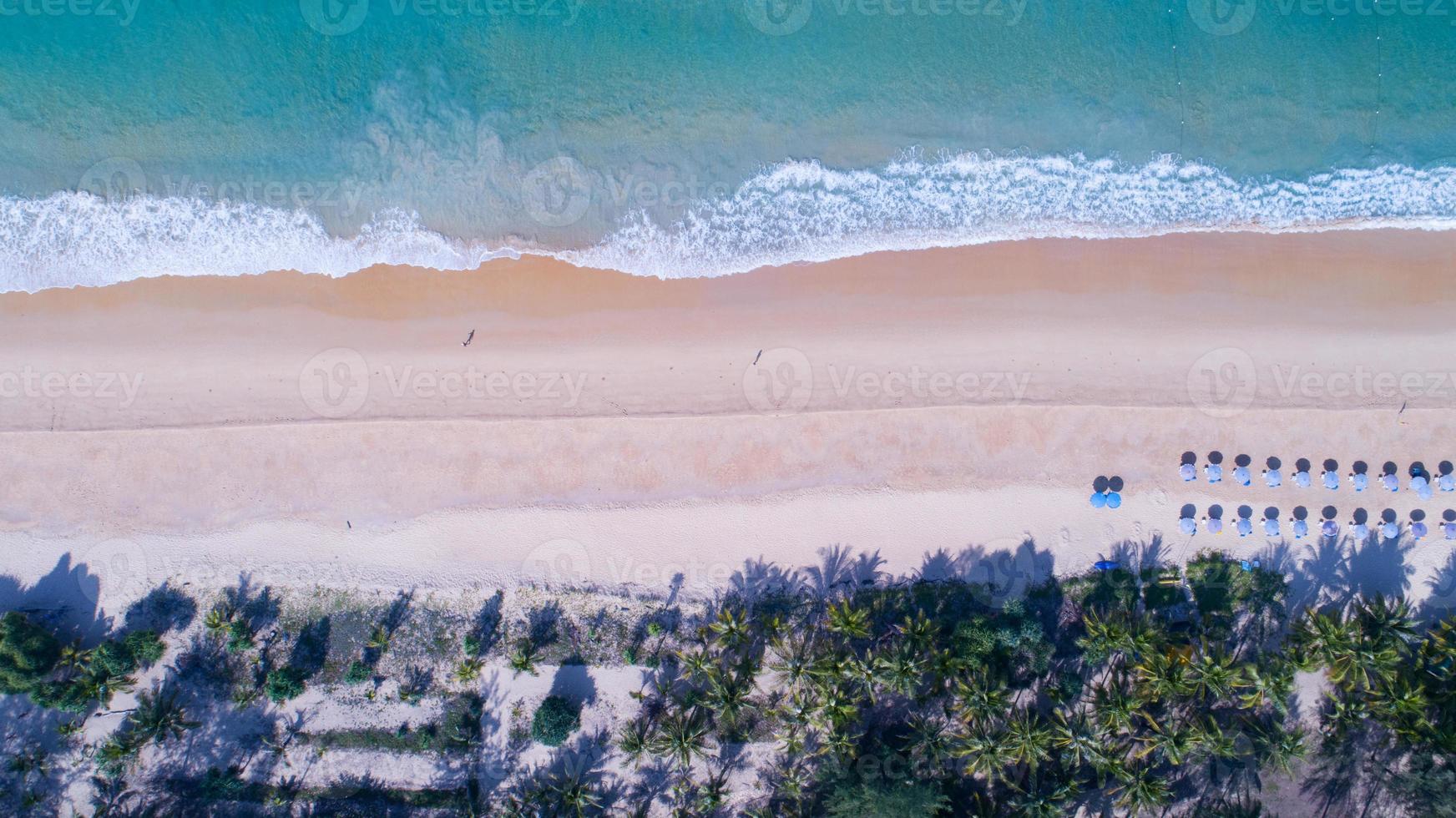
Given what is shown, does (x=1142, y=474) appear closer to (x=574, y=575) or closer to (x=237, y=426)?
(x=574, y=575)

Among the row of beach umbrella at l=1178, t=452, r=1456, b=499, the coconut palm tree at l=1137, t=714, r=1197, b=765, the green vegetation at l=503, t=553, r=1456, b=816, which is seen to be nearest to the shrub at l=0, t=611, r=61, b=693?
the green vegetation at l=503, t=553, r=1456, b=816

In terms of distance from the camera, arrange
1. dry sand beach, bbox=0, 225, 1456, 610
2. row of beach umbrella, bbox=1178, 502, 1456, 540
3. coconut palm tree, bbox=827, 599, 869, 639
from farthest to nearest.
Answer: dry sand beach, bbox=0, 225, 1456, 610, row of beach umbrella, bbox=1178, 502, 1456, 540, coconut palm tree, bbox=827, 599, 869, 639

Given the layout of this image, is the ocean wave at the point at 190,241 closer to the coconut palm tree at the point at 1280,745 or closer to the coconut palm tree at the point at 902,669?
the coconut palm tree at the point at 902,669

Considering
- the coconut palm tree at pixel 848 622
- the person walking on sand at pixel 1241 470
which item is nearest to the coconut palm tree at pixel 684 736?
the coconut palm tree at pixel 848 622

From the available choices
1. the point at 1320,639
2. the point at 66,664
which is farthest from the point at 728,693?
the point at 66,664

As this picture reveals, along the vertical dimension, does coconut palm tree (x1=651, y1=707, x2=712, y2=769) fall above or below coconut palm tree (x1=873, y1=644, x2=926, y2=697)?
below

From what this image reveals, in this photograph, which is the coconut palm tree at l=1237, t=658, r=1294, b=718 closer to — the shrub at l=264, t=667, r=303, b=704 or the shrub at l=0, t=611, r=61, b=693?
the shrub at l=264, t=667, r=303, b=704
